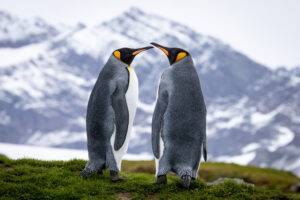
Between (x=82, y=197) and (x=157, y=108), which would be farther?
(x=157, y=108)

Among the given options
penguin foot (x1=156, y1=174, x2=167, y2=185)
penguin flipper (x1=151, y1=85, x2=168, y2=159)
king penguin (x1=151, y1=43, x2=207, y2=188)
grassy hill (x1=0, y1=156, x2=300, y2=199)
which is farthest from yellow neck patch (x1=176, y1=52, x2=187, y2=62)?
grassy hill (x1=0, y1=156, x2=300, y2=199)

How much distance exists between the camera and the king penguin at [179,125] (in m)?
11.7

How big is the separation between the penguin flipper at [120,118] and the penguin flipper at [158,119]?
2.32ft

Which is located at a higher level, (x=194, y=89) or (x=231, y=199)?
(x=194, y=89)

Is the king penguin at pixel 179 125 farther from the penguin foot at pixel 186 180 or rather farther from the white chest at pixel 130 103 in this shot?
the white chest at pixel 130 103

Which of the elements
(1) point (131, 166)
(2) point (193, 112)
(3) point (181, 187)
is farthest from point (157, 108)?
(1) point (131, 166)

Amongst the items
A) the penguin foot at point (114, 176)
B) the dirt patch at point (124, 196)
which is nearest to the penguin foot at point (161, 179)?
the dirt patch at point (124, 196)

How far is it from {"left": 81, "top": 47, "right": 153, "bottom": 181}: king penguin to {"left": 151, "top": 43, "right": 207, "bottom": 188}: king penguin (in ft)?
2.42

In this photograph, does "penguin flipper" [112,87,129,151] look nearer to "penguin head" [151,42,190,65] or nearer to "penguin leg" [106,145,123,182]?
"penguin leg" [106,145,123,182]

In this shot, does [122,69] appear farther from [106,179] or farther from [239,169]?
[239,169]

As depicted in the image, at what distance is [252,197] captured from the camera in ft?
38.3

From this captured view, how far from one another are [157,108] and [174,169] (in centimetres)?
135

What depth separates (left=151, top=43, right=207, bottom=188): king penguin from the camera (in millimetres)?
11656

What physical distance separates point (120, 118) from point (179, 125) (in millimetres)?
1369
